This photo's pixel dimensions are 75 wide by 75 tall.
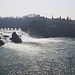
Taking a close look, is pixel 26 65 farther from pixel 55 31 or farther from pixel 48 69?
pixel 55 31

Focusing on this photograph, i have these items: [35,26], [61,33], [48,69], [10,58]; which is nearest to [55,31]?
[61,33]

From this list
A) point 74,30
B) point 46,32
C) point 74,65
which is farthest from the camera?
point 74,30

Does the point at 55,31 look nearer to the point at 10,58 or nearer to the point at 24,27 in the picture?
the point at 24,27

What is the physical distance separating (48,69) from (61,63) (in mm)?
8132

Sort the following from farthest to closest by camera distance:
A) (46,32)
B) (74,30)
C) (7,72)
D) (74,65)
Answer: (74,30) → (46,32) → (74,65) → (7,72)

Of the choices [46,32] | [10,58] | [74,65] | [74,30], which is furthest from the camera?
[74,30]

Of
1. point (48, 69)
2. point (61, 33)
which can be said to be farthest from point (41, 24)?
point (48, 69)

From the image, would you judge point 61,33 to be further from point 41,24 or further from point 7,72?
point 7,72

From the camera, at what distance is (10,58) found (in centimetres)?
6244

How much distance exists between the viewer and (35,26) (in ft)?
635

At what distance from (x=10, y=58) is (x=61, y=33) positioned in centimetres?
12898

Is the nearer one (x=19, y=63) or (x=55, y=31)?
(x=19, y=63)

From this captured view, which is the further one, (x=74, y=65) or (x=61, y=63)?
(x=61, y=63)

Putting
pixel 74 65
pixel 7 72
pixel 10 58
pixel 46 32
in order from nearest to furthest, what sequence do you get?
pixel 7 72, pixel 74 65, pixel 10 58, pixel 46 32
